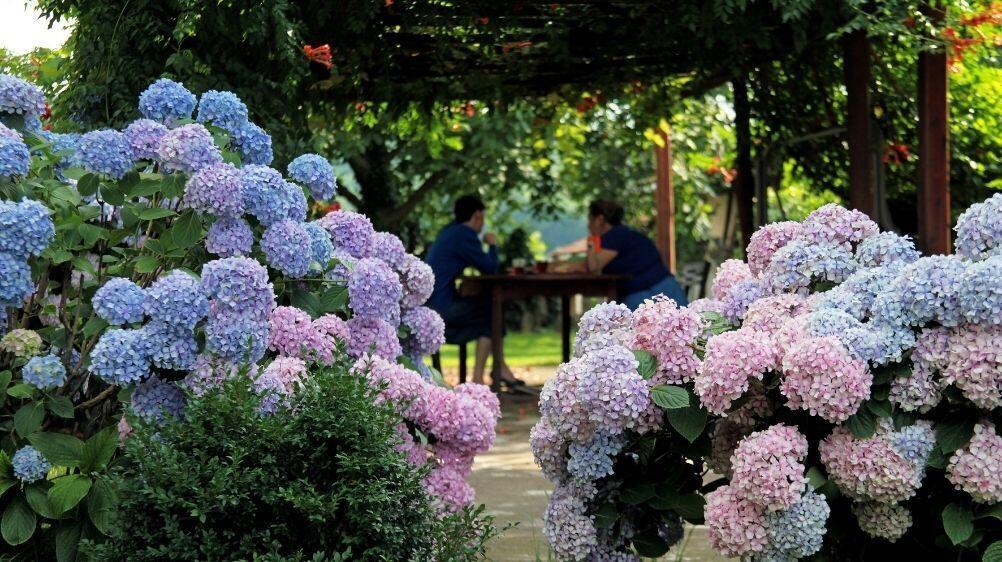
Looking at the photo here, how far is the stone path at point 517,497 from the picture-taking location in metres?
4.98

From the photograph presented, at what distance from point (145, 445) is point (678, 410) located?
1.35 m

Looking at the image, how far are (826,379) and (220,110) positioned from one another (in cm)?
216

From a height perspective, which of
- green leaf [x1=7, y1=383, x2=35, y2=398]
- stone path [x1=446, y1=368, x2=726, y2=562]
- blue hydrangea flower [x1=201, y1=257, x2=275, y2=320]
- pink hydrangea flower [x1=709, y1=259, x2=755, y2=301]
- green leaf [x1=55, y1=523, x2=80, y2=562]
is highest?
blue hydrangea flower [x1=201, y1=257, x2=275, y2=320]

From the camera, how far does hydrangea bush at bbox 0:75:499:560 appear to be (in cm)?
352

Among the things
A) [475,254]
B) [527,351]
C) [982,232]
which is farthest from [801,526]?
[527,351]

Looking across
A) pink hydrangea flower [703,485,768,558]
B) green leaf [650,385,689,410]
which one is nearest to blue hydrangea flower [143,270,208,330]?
green leaf [650,385,689,410]

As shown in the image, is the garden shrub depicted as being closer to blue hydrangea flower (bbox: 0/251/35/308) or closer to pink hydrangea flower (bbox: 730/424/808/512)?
blue hydrangea flower (bbox: 0/251/35/308)

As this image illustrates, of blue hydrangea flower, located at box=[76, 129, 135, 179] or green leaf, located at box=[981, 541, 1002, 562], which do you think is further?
blue hydrangea flower, located at box=[76, 129, 135, 179]

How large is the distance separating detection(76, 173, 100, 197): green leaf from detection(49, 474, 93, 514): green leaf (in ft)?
2.75

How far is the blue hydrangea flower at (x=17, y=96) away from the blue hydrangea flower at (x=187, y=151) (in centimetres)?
52

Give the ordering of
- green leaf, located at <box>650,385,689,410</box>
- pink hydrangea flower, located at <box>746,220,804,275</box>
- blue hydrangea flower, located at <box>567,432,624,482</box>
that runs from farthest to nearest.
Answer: pink hydrangea flower, located at <box>746,220,804,275</box>, blue hydrangea flower, located at <box>567,432,624,482</box>, green leaf, located at <box>650,385,689,410</box>

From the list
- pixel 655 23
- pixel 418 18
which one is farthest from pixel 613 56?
pixel 418 18

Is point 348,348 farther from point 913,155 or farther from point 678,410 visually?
point 913,155

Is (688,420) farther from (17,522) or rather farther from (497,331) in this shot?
(497,331)
